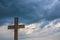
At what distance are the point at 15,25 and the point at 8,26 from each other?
3.71 feet

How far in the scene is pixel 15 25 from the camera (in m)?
18.5

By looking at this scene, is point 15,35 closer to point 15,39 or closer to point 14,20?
point 15,39

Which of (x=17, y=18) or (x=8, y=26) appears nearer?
(x=17, y=18)

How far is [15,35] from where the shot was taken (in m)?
18.1

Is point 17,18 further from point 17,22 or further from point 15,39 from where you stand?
point 15,39

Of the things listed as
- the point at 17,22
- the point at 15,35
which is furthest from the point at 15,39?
the point at 17,22

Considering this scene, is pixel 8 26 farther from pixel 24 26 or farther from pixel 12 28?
pixel 24 26

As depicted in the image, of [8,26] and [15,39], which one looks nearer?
[15,39]

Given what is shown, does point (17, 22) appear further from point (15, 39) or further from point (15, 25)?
point (15, 39)

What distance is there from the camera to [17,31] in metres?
18.4

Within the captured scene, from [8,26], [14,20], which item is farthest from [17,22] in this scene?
[8,26]

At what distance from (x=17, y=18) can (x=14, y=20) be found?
383mm

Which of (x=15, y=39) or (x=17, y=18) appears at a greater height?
(x=17, y=18)

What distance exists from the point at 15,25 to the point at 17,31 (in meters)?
0.67
